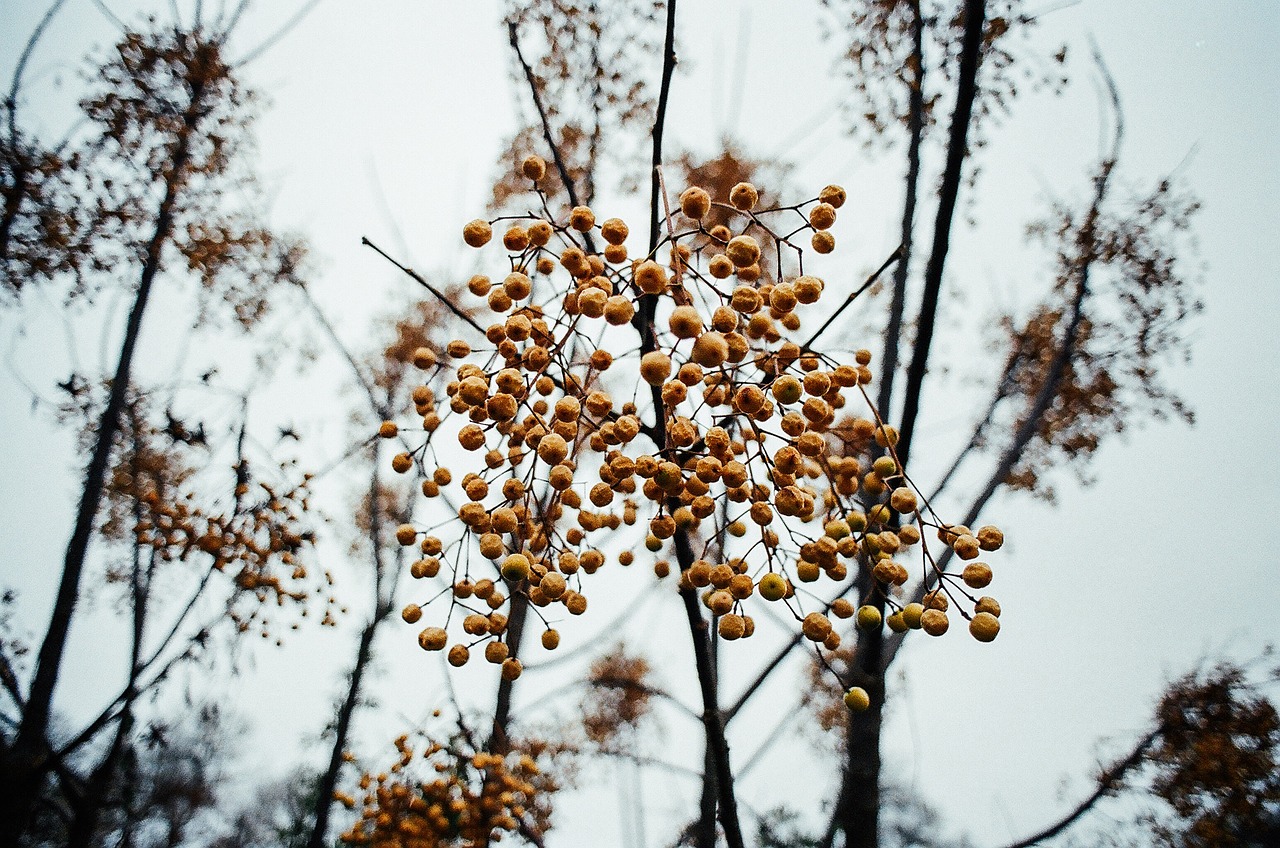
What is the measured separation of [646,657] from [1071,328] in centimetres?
800

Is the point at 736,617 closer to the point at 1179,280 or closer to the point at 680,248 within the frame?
the point at 680,248

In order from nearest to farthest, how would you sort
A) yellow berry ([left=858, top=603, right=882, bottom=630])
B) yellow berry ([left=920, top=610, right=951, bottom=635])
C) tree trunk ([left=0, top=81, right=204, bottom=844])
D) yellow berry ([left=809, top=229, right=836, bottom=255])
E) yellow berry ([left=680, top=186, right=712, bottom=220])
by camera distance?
1. yellow berry ([left=920, top=610, right=951, bottom=635])
2. yellow berry ([left=680, top=186, right=712, bottom=220])
3. yellow berry ([left=809, top=229, right=836, bottom=255])
4. yellow berry ([left=858, top=603, right=882, bottom=630])
5. tree trunk ([left=0, top=81, right=204, bottom=844])

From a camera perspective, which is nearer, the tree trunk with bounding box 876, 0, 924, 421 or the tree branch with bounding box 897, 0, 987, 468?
the tree branch with bounding box 897, 0, 987, 468

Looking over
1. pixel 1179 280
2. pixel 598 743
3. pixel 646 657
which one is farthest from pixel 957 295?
pixel 598 743

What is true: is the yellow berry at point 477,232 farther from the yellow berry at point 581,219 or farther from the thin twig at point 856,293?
the thin twig at point 856,293

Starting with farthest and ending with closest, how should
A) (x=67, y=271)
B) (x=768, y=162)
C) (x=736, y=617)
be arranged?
(x=768, y=162) → (x=67, y=271) → (x=736, y=617)

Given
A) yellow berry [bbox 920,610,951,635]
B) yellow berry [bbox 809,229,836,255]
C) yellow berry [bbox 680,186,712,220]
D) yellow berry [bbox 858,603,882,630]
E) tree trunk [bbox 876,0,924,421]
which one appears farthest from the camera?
tree trunk [bbox 876,0,924,421]

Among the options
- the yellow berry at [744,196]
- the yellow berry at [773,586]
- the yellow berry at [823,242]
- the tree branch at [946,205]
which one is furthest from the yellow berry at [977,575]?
the yellow berry at [744,196]

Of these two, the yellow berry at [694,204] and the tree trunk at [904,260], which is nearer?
the yellow berry at [694,204]

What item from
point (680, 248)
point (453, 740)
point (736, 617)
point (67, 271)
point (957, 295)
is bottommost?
point (736, 617)

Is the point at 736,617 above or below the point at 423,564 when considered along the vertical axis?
below

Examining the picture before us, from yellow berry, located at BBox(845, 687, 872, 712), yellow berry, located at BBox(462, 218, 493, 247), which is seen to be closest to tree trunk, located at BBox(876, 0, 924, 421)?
yellow berry, located at BBox(845, 687, 872, 712)

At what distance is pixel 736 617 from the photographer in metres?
1.60

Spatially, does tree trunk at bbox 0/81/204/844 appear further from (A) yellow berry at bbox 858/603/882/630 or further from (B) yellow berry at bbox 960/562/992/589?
(B) yellow berry at bbox 960/562/992/589
